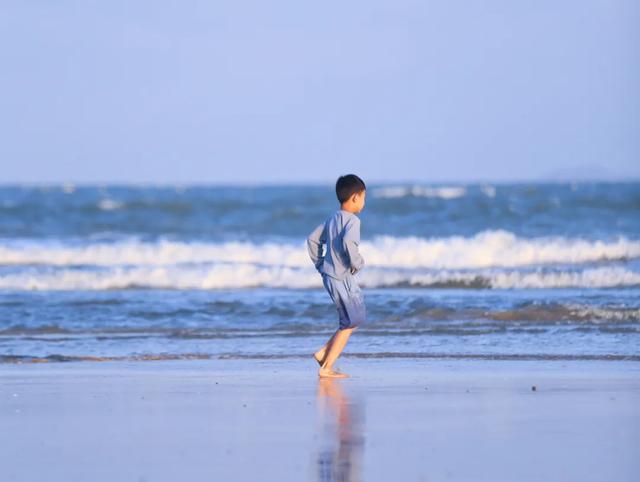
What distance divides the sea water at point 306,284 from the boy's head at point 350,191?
5.68 feet

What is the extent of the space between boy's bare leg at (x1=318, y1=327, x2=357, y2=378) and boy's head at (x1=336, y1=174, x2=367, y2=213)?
2.61 ft

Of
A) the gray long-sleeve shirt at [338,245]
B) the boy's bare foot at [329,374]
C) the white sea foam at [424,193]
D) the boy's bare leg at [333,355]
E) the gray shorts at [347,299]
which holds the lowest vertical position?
the boy's bare foot at [329,374]

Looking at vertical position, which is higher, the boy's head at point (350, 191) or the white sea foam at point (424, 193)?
the white sea foam at point (424, 193)

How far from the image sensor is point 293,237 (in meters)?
29.8

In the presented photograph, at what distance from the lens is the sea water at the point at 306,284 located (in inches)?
397

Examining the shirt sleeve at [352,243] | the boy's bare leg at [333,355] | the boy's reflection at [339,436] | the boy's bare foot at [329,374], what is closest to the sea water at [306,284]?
the boy's bare leg at [333,355]

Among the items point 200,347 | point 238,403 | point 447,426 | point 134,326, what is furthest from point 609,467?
point 134,326

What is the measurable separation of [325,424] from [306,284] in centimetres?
1177

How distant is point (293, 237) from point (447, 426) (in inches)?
960

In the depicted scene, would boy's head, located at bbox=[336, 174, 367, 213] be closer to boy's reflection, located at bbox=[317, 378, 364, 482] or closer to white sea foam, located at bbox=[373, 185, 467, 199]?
boy's reflection, located at bbox=[317, 378, 364, 482]

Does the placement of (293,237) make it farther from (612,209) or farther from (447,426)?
Answer: (447,426)

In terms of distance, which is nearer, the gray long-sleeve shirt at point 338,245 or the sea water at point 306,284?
the gray long-sleeve shirt at point 338,245

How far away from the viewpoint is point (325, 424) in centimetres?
555

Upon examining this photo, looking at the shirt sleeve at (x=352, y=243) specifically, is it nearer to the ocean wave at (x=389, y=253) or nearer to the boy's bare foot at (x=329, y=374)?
the boy's bare foot at (x=329, y=374)
